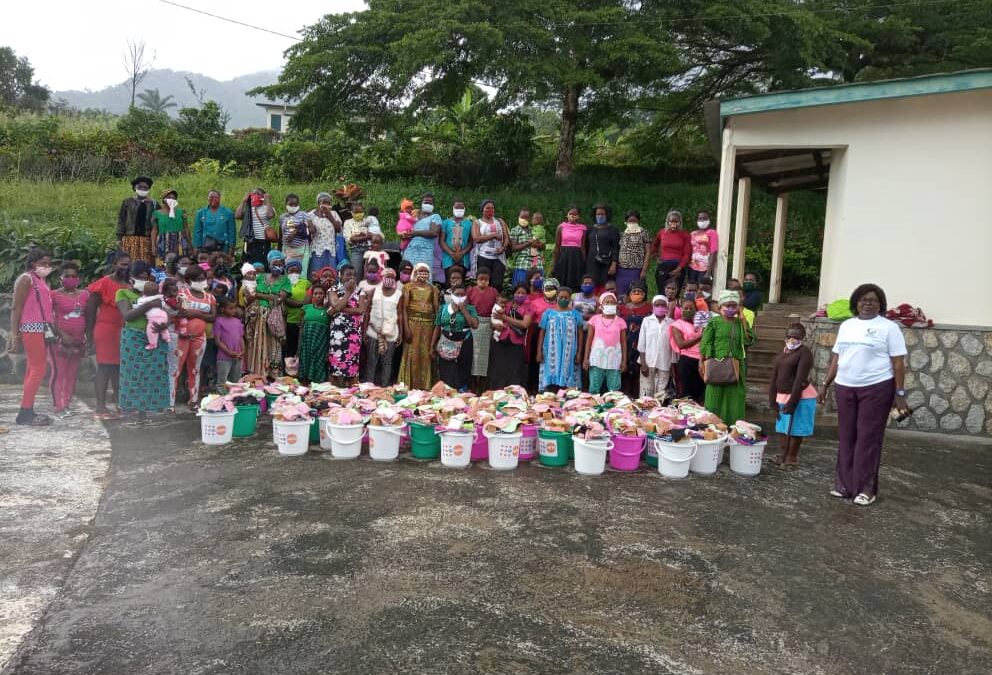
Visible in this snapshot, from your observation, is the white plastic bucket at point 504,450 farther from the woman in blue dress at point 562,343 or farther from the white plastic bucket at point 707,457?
the woman in blue dress at point 562,343

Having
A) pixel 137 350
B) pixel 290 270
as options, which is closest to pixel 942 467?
pixel 290 270

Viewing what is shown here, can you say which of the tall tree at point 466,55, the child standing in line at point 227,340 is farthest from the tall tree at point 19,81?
the child standing in line at point 227,340

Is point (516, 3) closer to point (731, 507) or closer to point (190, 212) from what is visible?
point (190, 212)

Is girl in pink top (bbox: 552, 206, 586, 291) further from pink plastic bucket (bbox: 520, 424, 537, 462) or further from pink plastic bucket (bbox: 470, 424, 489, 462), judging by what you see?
pink plastic bucket (bbox: 470, 424, 489, 462)

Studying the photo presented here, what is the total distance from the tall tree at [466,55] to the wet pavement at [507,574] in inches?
430

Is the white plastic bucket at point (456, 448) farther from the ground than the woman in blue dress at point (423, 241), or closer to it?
closer to it

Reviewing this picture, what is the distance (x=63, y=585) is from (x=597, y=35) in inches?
615

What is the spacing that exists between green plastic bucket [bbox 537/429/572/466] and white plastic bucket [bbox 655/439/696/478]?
2.66 ft

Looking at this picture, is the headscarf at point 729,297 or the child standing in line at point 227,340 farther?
the child standing in line at point 227,340

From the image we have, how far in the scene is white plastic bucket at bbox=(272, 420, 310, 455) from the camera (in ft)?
24.5

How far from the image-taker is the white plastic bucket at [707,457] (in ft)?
23.9

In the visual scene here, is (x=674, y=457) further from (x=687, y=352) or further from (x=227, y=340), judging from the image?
(x=227, y=340)

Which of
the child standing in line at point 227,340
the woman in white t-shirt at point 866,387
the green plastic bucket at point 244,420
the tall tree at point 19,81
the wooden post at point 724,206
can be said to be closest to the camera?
the woman in white t-shirt at point 866,387

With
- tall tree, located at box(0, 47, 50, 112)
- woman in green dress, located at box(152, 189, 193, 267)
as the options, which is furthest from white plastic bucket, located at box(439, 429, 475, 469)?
tall tree, located at box(0, 47, 50, 112)
